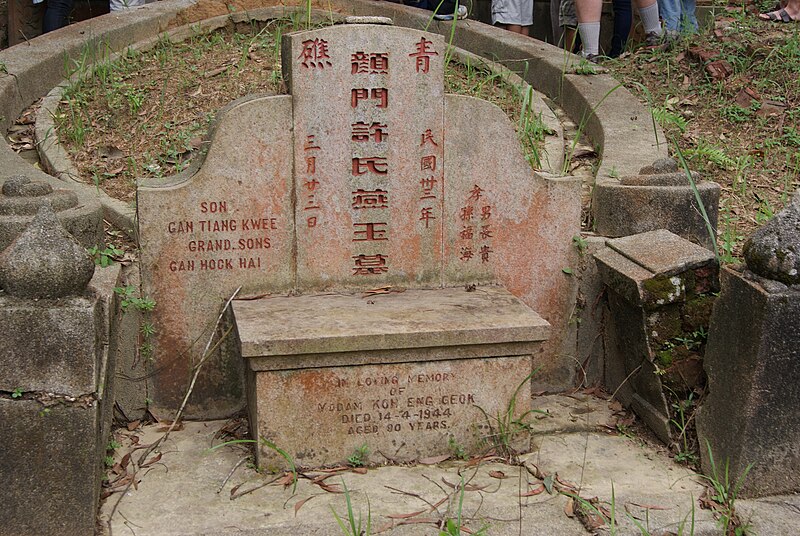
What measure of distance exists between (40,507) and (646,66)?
491cm

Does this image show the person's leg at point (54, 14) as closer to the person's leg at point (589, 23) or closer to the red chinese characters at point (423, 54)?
the person's leg at point (589, 23)

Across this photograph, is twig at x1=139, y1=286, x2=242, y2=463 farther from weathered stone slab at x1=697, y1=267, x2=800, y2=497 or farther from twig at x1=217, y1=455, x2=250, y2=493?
weathered stone slab at x1=697, y1=267, x2=800, y2=497

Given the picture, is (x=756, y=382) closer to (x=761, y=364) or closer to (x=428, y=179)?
(x=761, y=364)

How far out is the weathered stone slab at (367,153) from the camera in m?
3.74

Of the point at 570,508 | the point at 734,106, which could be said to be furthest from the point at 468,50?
the point at 570,508

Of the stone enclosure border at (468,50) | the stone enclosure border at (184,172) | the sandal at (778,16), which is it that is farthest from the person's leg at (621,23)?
the stone enclosure border at (184,172)

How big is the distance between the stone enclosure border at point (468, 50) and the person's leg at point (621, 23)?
83 cm

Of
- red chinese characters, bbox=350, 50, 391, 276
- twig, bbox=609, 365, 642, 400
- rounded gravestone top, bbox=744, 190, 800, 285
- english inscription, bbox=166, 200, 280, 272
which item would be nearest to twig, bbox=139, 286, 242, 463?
english inscription, bbox=166, 200, 280, 272

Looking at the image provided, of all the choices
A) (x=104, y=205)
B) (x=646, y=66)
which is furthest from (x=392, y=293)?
(x=646, y=66)

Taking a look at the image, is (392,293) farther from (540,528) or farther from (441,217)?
(540,528)

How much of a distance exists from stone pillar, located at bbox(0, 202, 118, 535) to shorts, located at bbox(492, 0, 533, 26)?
517cm

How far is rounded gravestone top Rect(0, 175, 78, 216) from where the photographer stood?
140 inches

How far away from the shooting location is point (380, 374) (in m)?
3.48

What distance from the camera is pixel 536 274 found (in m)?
4.14
